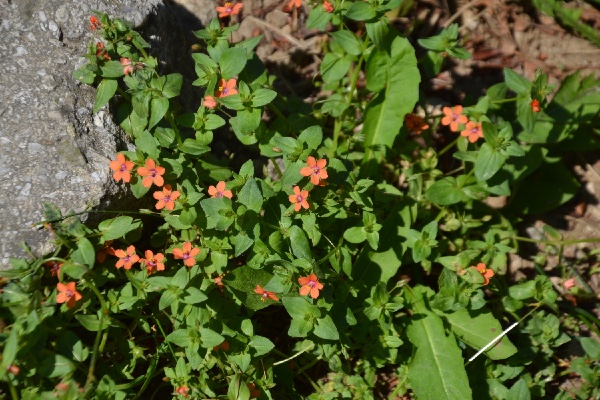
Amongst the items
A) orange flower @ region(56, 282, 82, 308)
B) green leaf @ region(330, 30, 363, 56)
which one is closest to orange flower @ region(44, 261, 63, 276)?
orange flower @ region(56, 282, 82, 308)

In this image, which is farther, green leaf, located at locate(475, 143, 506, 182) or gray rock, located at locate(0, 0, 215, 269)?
green leaf, located at locate(475, 143, 506, 182)

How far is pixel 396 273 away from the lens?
4.44 metres

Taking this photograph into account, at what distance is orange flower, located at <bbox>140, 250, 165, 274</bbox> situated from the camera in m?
3.47

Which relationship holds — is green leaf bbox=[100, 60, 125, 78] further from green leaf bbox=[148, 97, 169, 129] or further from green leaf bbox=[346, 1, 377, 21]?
green leaf bbox=[346, 1, 377, 21]

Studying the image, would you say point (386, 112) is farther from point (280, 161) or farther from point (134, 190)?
point (134, 190)

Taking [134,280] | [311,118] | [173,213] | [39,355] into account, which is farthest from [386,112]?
[39,355]

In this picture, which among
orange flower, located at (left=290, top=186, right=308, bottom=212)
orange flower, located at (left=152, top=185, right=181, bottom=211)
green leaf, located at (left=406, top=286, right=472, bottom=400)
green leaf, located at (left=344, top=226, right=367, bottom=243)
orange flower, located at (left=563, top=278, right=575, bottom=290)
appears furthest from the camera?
orange flower, located at (left=563, top=278, right=575, bottom=290)

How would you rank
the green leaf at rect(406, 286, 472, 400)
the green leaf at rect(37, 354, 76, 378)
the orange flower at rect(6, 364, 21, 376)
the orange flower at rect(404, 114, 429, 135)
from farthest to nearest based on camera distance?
the orange flower at rect(404, 114, 429, 135), the green leaf at rect(406, 286, 472, 400), the green leaf at rect(37, 354, 76, 378), the orange flower at rect(6, 364, 21, 376)

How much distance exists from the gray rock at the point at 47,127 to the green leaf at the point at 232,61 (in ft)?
2.59

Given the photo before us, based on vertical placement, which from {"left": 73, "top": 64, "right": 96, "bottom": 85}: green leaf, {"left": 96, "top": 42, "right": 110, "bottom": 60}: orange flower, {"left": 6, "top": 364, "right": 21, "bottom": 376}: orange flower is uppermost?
{"left": 96, "top": 42, "right": 110, "bottom": 60}: orange flower

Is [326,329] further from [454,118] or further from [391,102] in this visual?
[391,102]

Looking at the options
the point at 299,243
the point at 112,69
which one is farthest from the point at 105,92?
the point at 299,243

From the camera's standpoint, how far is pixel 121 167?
132 inches

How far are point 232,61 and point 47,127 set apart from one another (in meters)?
1.18
